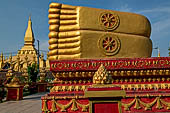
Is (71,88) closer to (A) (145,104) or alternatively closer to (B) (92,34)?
(B) (92,34)

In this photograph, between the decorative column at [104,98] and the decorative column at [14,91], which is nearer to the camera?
the decorative column at [104,98]

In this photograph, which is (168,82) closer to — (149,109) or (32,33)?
(149,109)

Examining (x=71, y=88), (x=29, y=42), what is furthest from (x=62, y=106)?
(x=29, y=42)

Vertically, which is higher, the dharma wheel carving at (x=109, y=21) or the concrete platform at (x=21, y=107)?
the dharma wheel carving at (x=109, y=21)

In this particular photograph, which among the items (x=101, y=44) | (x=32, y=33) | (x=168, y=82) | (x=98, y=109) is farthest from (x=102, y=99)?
(x=32, y=33)

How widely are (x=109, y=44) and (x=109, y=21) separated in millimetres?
1008

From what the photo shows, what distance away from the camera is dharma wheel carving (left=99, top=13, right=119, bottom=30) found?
21.9ft

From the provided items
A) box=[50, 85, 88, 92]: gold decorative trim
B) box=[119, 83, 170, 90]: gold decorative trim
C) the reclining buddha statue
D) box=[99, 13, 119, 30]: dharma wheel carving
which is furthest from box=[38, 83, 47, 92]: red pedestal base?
box=[119, 83, 170, 90]: gold decorative trim

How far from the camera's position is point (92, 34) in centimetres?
648

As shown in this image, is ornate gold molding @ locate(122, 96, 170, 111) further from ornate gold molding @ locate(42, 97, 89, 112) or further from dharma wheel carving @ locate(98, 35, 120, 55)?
dharma wheel carving @ locate(98, 35, 120, 55)

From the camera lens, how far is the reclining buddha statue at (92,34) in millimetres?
6434

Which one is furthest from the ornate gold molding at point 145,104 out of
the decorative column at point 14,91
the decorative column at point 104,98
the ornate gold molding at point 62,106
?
the decorative column at point 14,91

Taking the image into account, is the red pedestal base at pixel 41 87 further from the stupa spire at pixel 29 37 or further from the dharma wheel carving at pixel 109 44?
the stupa spire at pixel 29 37

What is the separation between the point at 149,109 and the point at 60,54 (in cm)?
382
